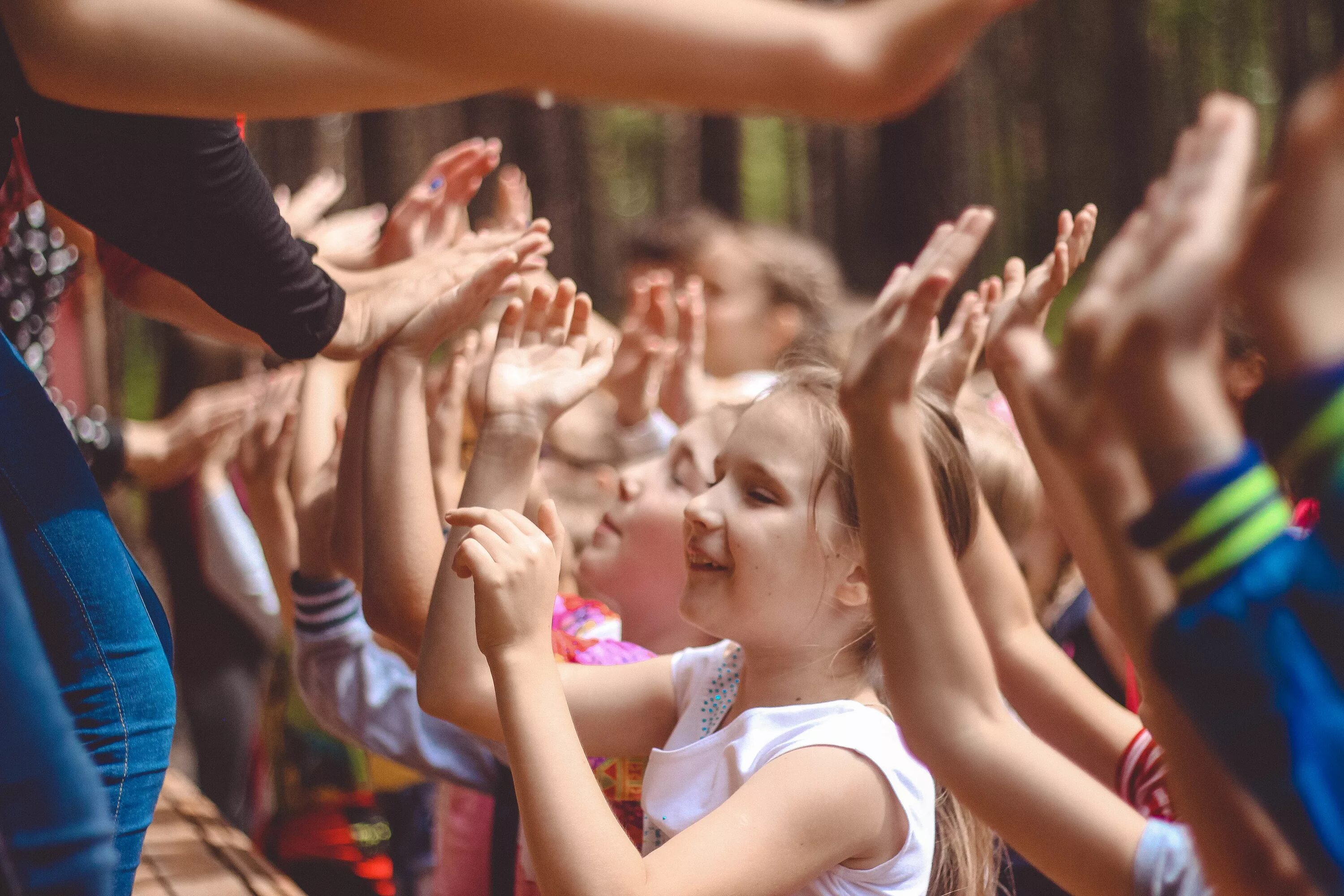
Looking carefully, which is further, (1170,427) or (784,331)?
(784,331)

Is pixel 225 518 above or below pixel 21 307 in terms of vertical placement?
below

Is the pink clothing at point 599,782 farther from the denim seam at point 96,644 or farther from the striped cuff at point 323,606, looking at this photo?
the denim seam at point 96,644

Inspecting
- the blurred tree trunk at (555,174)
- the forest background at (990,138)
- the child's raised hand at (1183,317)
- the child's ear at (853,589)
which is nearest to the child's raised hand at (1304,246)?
the child's raised hand at (1183,317)

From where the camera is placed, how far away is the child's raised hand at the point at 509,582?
45.9 inches

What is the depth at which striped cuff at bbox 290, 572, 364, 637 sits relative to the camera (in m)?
1.92

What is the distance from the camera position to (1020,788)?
35.2 inches

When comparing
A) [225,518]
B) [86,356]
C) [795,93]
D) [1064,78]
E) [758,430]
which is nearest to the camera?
[795,93]

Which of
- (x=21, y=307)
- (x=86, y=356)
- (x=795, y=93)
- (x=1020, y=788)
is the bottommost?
(x=86, y=356)

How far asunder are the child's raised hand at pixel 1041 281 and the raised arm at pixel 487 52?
9.6 inches

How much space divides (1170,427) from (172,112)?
0.71 m

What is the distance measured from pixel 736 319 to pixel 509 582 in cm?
309

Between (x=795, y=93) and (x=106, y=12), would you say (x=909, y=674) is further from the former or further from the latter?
(x=106, y=12)

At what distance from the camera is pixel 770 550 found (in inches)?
56.6

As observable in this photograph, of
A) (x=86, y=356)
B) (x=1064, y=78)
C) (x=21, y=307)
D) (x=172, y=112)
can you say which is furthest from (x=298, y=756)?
(x=1064, y=78)
